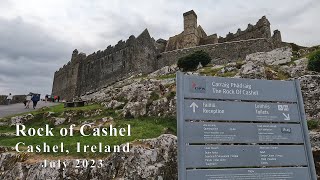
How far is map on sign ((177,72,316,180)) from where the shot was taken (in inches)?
252

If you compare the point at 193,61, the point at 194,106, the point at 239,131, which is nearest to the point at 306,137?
the point at 239,131

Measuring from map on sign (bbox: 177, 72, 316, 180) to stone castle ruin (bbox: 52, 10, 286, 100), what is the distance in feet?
119

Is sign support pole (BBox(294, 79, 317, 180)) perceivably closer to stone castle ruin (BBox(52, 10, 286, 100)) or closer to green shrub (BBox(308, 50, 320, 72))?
green shrub (BBox(308, 50, 320, 72))

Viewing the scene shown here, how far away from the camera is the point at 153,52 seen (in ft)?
173

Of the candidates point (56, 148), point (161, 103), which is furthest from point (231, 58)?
point (56, 148)

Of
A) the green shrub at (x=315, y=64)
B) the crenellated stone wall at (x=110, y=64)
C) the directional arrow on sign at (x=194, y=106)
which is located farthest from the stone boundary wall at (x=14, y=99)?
the directional arrow on sign at (x=194, y=106)

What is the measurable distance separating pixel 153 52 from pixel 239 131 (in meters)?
46.4

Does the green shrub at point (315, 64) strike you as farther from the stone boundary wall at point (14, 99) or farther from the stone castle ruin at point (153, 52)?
the stone boundary wall at point (14, 99)

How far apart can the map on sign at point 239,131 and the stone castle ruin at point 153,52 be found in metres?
36.4

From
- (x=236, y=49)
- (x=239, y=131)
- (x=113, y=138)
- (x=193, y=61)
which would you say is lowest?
(x=113, y=138)

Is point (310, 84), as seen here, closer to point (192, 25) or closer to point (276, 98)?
point (276, 98)

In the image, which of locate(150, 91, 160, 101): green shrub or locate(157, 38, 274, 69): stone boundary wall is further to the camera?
locate(157, 38, 274, 69): stone boundary wall

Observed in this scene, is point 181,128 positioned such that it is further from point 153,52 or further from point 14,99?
point 153,52

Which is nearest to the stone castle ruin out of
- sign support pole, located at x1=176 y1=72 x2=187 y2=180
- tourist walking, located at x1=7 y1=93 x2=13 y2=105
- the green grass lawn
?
tourist walking, located at x1=7 y1=93 x2=13 y2=105
